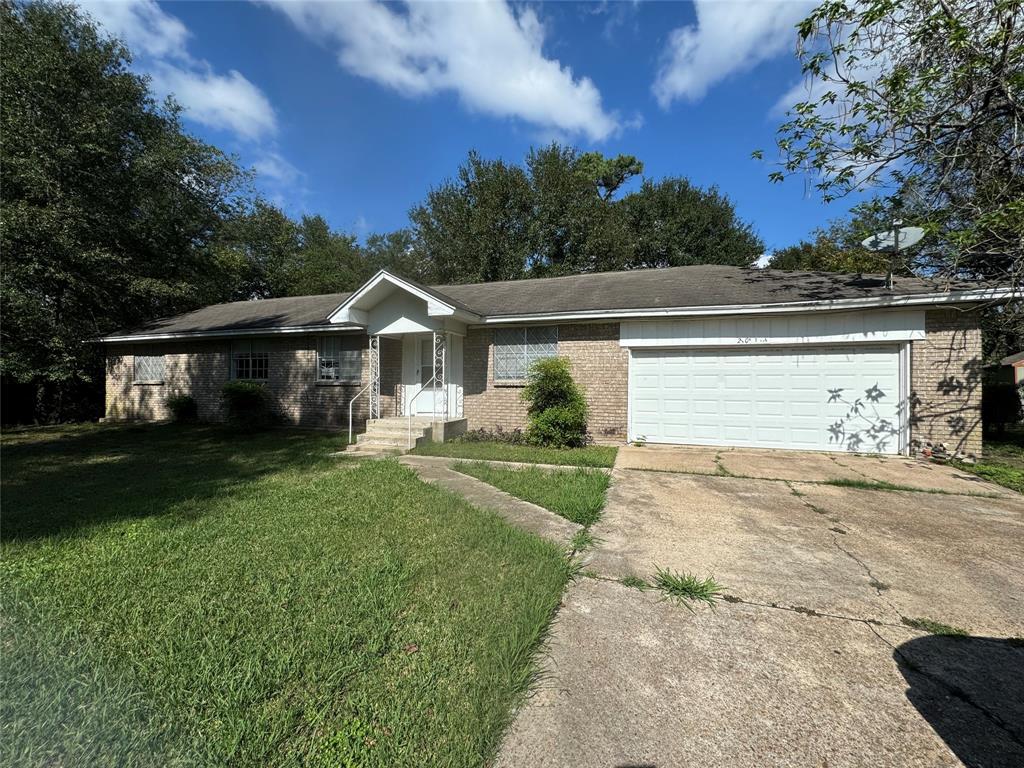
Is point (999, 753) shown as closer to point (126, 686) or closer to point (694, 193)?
point (126, 686)

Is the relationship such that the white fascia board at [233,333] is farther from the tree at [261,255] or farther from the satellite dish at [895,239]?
the tree at [261,255]

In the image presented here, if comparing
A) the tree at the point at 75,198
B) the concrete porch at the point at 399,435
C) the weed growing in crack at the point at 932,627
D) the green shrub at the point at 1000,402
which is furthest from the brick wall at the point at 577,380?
the tree at the point at 75,198

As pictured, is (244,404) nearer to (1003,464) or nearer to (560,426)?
(560,426)

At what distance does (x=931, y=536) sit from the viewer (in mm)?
4184

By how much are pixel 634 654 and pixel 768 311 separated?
7.86 meters

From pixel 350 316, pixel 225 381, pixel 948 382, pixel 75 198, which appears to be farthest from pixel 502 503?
pixel 75 198

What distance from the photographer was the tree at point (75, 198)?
11.3 metres

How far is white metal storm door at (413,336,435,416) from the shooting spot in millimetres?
11023

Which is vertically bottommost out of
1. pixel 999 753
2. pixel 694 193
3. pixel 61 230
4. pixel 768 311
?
pixel 999 753

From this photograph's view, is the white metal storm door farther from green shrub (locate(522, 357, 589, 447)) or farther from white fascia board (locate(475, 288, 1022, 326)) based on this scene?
green shrub (locate(522, 357, 589, 447))

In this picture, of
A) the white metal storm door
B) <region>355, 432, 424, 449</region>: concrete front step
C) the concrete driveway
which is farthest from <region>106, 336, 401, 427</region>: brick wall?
the concrete driveway

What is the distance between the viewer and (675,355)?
9281 millimetres

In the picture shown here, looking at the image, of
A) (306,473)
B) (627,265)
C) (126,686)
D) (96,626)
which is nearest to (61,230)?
(306,473)

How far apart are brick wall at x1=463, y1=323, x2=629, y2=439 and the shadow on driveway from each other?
7.04 metres
